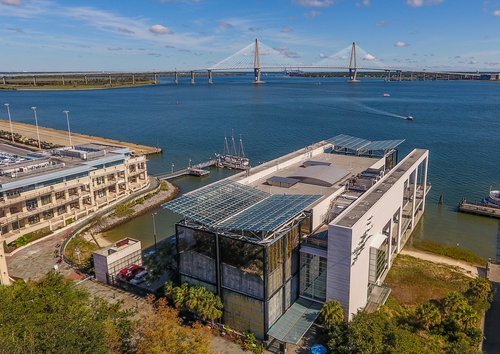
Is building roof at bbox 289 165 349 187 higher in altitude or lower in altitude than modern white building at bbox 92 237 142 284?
higher

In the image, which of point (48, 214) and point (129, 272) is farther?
point (48, 214)

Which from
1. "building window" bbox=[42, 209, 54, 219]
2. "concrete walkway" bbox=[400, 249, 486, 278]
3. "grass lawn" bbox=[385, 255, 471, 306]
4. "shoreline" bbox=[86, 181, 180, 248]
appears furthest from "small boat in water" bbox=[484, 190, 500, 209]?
"building window" bbox=[42, 209, 54, 219]

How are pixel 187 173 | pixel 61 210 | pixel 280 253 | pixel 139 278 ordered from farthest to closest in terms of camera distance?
pixel 187 173 → pixel 61 210 → pixel 139 278 → pixel 280 253

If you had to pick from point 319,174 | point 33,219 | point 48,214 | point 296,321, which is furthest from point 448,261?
point 33,219

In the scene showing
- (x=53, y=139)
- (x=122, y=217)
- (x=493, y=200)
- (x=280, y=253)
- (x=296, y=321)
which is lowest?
(x=122, y=217)

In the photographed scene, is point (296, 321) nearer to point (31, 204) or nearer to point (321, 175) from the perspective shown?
point (321, 175)

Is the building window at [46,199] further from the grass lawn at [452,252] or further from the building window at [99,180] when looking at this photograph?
the grass lawn at [452,252]

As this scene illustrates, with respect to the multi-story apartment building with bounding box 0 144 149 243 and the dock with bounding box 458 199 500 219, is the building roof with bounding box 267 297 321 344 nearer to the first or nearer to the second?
the multi-story apartment building with bounding box 0 144 149 243

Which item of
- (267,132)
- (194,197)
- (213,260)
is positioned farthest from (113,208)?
(267,132)
